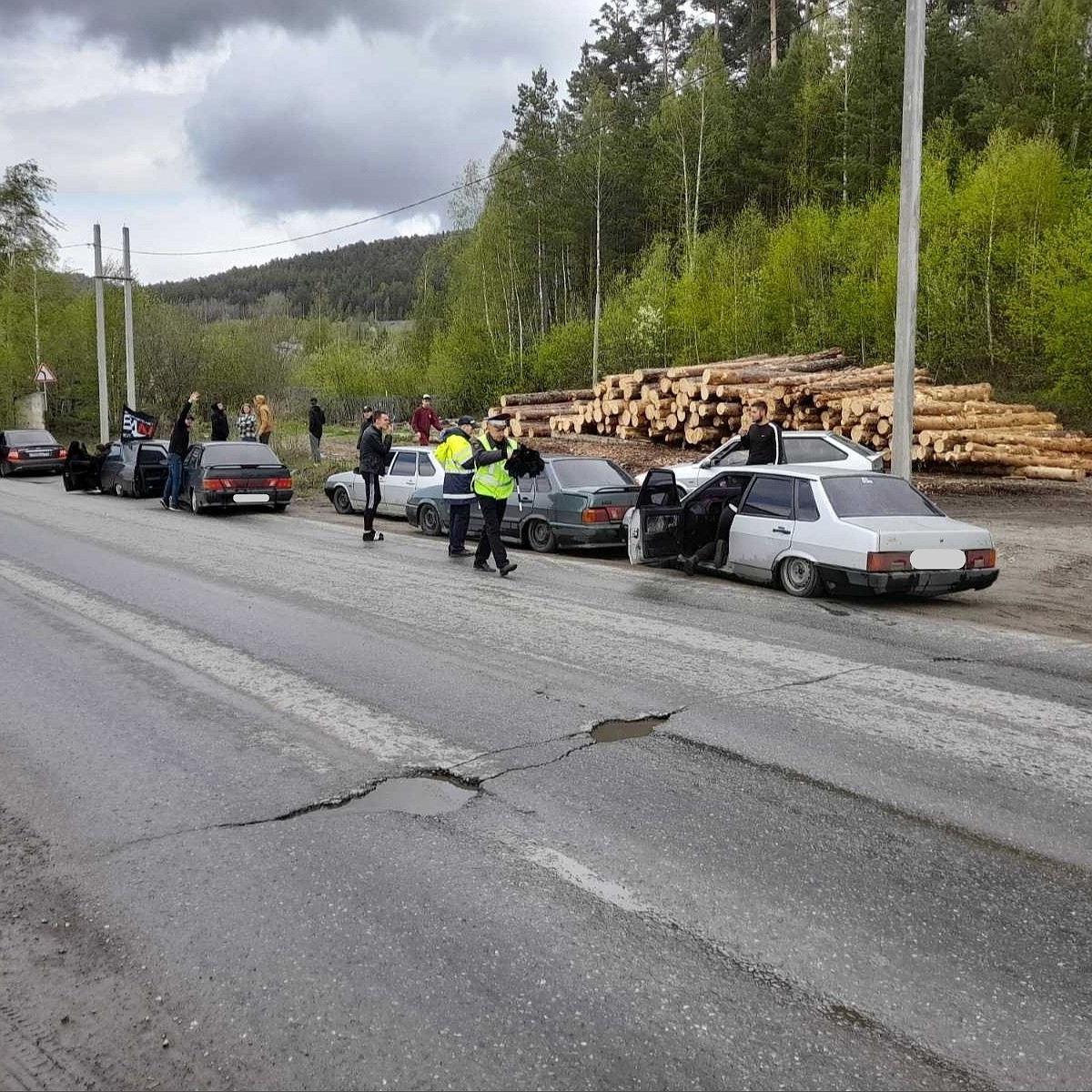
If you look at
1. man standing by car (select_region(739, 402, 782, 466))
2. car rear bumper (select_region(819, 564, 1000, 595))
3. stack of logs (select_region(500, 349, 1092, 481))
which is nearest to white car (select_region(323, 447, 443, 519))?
man standing by car (select_region(739, 402, 782, 466))

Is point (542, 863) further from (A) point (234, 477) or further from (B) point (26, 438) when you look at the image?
(B) point (26, 438)

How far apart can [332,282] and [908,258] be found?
149 m

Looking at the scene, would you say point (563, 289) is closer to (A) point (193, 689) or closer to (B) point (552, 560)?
(B) point (552, 560)

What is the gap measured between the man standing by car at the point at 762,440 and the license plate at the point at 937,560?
428 cm

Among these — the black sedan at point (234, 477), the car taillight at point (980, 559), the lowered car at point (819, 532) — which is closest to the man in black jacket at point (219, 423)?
the black sedan at point (234, 477)

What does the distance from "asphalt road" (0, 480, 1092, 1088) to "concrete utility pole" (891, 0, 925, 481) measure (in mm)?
5599

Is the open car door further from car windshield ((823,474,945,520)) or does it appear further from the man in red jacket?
the man in red jacket

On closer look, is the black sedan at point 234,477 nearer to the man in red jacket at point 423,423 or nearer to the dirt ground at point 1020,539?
the dirt ground at point 1020,539

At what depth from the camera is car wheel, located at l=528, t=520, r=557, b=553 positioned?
1377 centimetres

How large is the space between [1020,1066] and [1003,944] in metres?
0.67

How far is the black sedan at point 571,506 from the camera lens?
13266mm

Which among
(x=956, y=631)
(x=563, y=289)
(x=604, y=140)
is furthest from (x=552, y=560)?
(x=563, y=289)

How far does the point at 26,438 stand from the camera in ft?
105

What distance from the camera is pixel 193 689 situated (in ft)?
21.2
